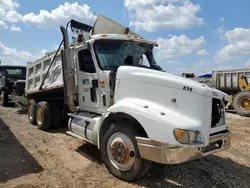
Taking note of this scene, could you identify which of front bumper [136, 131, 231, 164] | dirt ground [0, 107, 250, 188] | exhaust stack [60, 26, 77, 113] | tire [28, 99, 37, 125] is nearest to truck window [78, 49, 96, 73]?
exhaust stack [60, 26, 77, 113]

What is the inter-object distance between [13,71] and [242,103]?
490 inches

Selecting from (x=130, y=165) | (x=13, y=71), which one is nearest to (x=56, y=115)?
(x=130, y=165)

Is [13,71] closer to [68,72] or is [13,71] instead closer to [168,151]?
[68,72]

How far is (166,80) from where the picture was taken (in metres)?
3.82

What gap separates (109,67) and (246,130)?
6.30 meters

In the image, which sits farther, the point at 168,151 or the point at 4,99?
the point at 4,99

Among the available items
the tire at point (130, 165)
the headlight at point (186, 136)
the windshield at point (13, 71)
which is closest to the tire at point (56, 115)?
the tire at point (130, 165)

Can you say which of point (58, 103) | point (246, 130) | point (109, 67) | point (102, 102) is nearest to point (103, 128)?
point (102, 102)

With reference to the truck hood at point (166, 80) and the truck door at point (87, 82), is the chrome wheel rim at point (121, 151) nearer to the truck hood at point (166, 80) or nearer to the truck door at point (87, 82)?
the truck hood at point (166, 80)

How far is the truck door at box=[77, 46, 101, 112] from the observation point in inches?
205

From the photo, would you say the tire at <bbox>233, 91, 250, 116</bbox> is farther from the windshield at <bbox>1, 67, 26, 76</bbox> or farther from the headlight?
the windshield at <bbox>1, 67, 26, 76</bbox>

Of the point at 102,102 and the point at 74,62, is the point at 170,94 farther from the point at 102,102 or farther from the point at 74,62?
the point at 74,62

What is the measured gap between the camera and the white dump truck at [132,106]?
11.5 ft

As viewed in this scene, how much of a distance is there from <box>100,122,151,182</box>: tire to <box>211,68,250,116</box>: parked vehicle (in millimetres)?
9423
